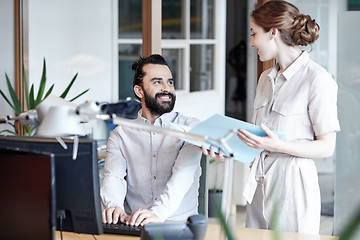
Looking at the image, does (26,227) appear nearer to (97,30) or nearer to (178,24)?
(97,30)

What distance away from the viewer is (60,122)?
187 centimetres

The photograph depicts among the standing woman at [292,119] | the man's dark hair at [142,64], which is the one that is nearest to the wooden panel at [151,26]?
the man's dark hair at [142,64]

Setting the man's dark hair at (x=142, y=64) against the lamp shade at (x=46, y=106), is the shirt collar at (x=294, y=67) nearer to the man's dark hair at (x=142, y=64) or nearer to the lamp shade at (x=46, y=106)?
the man's dark hair at (x=142, y=64)

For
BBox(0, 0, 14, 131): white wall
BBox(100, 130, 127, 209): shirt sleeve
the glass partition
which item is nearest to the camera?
BBox(100, 130, 127, 209): shirt sleeve

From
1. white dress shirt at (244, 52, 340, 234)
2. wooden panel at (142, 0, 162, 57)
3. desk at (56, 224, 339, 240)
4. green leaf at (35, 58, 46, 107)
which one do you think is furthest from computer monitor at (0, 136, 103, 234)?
green leaf at (35, 58, 46, 107)

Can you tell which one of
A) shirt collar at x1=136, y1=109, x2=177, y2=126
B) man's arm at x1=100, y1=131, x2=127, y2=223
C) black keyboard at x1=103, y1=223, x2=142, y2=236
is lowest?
black keyboard at x1=103, y1=223, x2=142, y2=236

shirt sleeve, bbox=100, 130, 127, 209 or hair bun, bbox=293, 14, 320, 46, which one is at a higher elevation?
hair bun, bbox=293, 14, 320, 46

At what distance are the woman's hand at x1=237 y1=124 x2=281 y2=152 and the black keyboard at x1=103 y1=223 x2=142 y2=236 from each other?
1.81 ft

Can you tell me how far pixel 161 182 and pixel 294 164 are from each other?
63 centimetres

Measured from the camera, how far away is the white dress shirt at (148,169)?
9.65 feet

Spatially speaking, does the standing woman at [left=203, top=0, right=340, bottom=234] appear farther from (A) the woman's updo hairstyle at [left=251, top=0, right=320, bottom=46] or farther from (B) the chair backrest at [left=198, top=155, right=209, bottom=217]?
(B) the chair backrest at [left=198, top=155, right=209, bottom=217]

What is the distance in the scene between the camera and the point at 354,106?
3.44 metres

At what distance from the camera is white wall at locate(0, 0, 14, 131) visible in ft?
18.7

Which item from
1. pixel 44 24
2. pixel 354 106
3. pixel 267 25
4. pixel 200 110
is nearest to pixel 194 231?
pixel 267 25
